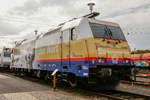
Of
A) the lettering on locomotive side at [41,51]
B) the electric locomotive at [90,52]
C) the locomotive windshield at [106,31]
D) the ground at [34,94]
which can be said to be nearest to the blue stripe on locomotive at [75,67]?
the electric locomotive at [90,52]

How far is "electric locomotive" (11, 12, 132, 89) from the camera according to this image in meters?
8.40

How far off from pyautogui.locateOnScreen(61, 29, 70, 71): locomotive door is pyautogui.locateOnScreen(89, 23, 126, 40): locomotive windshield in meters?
1.64

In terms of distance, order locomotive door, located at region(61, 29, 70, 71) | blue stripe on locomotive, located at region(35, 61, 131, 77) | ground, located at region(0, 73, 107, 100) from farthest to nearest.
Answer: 1. locomotive door, located at region(61, 29, 70, 71)
2. blue stripe on locomotive, located at region(35, 61, 131, 77)
3. ground, located at region(0, 73, 107, 100)

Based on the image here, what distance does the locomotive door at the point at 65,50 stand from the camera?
970 centimetres

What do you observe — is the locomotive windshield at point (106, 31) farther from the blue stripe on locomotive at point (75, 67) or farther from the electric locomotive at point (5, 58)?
the electric locomotive at point (5, 58)

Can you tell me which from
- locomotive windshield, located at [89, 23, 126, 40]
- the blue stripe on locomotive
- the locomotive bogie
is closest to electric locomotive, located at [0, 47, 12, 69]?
the blue stripe on locomotive

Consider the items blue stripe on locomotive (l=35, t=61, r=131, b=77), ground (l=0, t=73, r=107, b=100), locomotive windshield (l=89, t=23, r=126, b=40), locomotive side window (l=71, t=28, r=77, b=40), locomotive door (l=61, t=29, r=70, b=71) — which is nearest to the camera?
ground (l=0, t=73, r=107, b=100)

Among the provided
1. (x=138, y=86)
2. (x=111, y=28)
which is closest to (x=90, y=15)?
(x=111, y=28)

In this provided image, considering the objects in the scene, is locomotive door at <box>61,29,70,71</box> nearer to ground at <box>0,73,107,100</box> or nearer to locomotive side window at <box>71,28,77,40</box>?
locomotive side window at <box>71,28,77,40</box>

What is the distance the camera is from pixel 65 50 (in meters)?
9.97

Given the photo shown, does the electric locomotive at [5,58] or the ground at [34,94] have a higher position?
the electric locomotive at [5,58]

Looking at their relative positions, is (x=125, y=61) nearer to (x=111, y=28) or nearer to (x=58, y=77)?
(x=111, y=28)

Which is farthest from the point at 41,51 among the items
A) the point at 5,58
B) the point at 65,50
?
the point at 5,58

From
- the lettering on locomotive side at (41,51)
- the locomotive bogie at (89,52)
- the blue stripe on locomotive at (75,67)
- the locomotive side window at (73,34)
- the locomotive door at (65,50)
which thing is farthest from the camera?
the lettering on locomotive side at (41,51)
